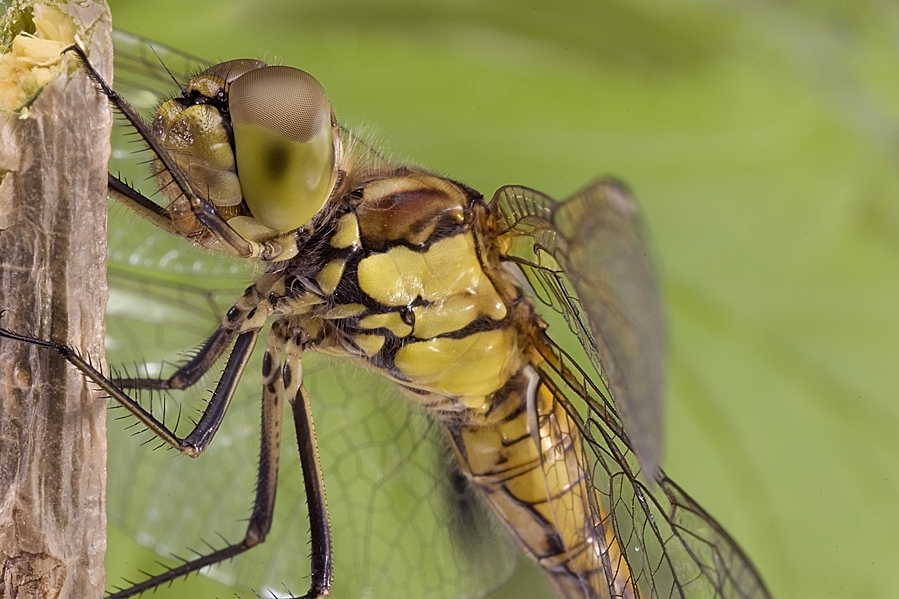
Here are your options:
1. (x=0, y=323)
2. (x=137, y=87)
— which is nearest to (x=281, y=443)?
(x=137, y=87)

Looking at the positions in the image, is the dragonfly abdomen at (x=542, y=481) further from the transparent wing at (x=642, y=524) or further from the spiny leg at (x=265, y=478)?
the spiny leg at (x=265, y=478)

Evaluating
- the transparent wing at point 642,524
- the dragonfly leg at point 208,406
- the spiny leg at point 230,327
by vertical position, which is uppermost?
the spiny leg at point 230,327

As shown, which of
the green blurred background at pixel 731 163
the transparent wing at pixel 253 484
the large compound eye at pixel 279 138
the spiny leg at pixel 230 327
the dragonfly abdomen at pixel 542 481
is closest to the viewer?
the large compound eye at pixel 279 138

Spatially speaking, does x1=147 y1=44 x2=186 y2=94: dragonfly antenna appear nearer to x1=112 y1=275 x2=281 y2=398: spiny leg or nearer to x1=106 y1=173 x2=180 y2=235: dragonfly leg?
x1=106 y1=173 x2=180 y2=235: dragonfly leg

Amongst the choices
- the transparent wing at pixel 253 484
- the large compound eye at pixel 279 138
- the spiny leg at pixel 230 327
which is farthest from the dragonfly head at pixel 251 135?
the transparent wing at pixel 253 484

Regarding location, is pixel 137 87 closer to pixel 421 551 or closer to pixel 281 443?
pixel 281 443

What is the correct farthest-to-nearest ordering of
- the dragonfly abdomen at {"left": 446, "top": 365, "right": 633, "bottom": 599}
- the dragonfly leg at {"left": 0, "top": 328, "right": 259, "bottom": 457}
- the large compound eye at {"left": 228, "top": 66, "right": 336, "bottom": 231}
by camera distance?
the dragonfly abdomen at {"left": 446, "top": 365, "right": 633, "bottom": 599}, the large compound eye at {"left": 228, "top": 66, "right": 336, "bottom": 231}, the dragonfly leg at {"left": 0, "top": 328, "right": 259, "bottom": 457}

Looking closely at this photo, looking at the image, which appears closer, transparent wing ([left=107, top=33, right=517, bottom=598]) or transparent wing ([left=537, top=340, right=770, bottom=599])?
transparent wing ([left=537, top=340, right=770, bottom=599])

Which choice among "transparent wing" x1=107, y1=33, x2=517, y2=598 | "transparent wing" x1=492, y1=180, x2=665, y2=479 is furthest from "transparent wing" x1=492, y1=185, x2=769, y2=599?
"transparent wing" x1=107, y1=33, x2=517, y2=598

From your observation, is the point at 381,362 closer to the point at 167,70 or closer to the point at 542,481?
the point at 542,481
